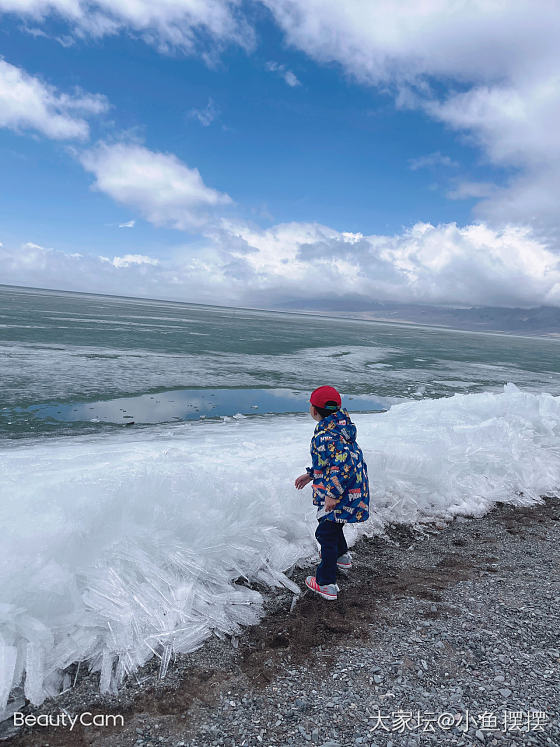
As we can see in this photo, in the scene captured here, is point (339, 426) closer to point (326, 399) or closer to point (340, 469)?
point (326, 399)

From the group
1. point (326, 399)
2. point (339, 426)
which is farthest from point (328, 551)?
point (326, 399)

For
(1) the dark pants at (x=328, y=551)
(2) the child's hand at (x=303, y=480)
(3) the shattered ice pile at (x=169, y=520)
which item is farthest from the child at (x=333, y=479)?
(3) the shattered ice pile at (x=169, y=520)

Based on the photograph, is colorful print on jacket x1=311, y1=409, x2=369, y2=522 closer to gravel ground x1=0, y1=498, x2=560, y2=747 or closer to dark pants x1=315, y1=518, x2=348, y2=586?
dark pants x1=315, y1=518, x2=348, y2=586

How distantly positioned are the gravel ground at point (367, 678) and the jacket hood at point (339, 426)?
4.37ft

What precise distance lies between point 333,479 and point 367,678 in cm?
136

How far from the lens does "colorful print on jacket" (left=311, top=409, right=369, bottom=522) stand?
3.65 meters

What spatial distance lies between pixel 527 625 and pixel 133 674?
9.11 feet

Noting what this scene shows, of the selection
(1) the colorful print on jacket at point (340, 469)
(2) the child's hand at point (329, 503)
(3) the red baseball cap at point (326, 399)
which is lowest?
(2) the child's hand at point (329, 503)

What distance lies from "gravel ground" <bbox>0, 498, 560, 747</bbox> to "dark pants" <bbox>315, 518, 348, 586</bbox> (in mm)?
183

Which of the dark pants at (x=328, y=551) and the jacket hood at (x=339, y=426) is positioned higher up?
the jacket hood at (x=339, y=426)

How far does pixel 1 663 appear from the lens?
2.62 metres

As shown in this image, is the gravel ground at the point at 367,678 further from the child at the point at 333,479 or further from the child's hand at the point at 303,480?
the child's hand at the point at 303,480

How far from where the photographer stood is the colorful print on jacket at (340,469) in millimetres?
3650

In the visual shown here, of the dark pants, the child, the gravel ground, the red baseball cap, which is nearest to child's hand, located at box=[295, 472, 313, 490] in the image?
the child
